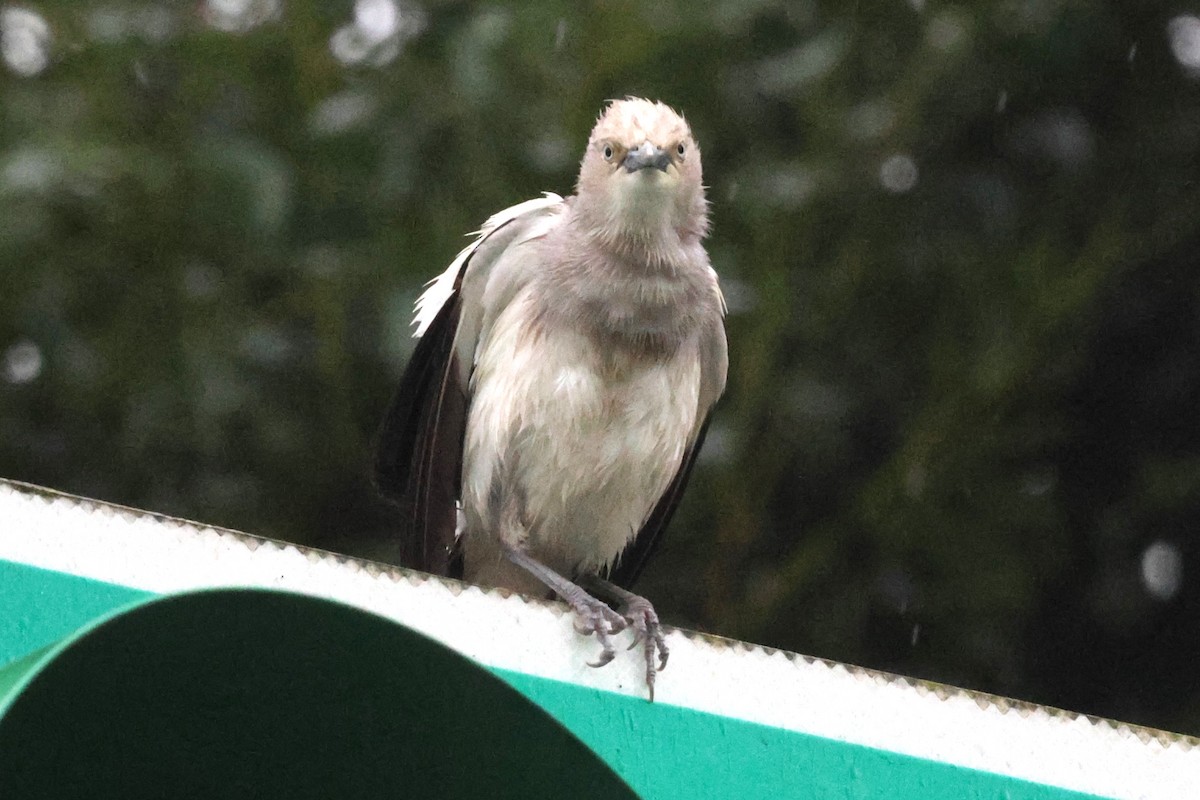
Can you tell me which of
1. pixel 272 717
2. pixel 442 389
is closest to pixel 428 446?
pixel 442 389

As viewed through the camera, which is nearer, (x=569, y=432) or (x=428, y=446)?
(x=569, y=432)

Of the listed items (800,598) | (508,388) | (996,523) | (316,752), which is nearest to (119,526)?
(316,752)

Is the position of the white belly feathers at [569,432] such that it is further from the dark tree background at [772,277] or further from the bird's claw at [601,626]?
the bird's claw at [601,626]

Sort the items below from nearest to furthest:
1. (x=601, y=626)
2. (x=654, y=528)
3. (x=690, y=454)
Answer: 1. (x=601, y=626)
2. (x=690, y=454)
3. (x=654, y=528)

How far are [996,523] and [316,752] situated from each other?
6.05 ft

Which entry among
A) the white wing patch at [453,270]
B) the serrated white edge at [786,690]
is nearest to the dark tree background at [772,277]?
the white wing patch at [453,270]

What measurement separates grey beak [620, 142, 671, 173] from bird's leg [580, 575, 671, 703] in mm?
647

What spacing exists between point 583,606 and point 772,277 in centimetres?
77

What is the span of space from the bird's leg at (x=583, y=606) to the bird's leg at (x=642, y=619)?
0.03 m

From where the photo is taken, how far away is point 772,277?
2527 millimetres

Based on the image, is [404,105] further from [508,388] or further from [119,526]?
[119,526]

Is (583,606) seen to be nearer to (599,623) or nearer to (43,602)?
(599,623)

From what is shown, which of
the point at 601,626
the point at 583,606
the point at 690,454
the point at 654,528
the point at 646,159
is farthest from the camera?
the point at 654,528

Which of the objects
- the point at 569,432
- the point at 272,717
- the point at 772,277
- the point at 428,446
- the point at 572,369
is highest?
the point at 272,717
